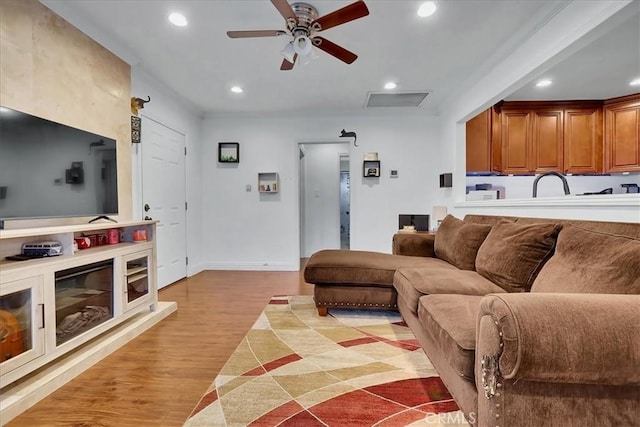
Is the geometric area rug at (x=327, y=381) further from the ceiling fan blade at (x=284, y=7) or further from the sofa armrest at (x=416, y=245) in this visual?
the ceiling fan blade at (x=284, y=7)

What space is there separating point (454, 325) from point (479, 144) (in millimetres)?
3375

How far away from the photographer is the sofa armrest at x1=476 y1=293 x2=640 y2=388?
2.95 ft

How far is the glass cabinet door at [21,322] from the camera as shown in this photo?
1.49m

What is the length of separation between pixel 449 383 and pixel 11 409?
210cm

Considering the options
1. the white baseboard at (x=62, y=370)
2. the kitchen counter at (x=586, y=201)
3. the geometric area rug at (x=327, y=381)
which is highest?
the kitchen counter at (x=586, y=201)

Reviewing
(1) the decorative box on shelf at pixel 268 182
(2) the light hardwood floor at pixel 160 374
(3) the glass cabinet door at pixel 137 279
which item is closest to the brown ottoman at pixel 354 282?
(2) the light hardwood floor at pixel 160 374

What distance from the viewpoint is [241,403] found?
149 cm

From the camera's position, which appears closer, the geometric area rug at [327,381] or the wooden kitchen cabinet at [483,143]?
the geometric area rug at [327,381]

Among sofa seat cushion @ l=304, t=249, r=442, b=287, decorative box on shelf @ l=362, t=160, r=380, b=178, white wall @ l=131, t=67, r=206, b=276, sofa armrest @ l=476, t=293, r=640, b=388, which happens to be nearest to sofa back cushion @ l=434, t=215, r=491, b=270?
sofa seat cushion @ l=304, t=249, r=442, b=287

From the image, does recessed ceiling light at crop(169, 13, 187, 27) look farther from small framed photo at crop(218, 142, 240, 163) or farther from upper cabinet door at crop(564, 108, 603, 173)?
upper cabinet door at crop(564, 108, 603, 173)

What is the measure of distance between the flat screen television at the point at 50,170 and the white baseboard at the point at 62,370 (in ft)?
2.97

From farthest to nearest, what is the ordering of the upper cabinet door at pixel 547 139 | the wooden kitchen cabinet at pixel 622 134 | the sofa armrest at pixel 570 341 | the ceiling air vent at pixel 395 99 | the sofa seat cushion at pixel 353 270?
1. the upper cabinet door at pixel 547 139
2. the ceiling air vent at pixel 395 99
3. the wooden kitchen cabinet at pixel 622 134
4. the sofa seat cushion at pixel 353 270
5. the sofa armrest at pixel 570 341

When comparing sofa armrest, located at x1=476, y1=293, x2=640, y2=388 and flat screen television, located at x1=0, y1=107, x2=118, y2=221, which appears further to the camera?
flat screen television, located at x1=0, y1=107, x2=118, y2=221

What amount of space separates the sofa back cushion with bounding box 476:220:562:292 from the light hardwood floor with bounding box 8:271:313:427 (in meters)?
1.85
